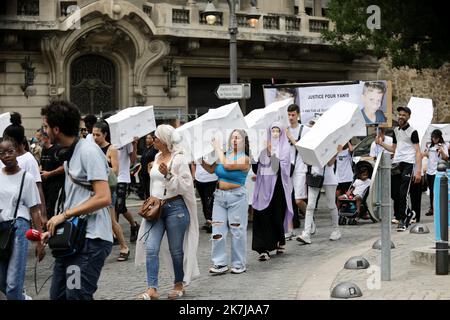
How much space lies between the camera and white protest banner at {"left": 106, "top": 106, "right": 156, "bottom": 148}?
Answer: 1248 centimetres

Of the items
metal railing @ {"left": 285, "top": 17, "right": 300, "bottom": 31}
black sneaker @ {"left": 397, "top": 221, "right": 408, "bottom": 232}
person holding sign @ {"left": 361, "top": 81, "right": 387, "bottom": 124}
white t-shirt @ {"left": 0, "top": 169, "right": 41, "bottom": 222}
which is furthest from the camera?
metal railing @ {"left": 285, "top": 17, "right": 300, "bottom": 31}

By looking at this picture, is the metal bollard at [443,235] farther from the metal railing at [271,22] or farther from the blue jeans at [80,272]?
the metal railing at [271,22]

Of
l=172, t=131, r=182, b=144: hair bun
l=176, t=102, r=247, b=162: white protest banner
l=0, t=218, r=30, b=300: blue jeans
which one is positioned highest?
l=176, t=102, r=247, b=162: white protest banner

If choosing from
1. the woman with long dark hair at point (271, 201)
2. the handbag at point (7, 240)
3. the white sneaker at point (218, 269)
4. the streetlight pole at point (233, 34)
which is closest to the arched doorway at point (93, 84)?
the streetlight pole at point (233, 34)

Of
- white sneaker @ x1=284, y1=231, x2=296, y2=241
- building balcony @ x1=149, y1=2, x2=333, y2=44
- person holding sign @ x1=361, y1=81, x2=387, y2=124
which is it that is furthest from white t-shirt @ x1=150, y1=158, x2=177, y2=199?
building balcony @ x1=149, y1=2, x2=333, y2=44

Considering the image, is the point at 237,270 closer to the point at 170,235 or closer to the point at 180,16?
the point at 170,235

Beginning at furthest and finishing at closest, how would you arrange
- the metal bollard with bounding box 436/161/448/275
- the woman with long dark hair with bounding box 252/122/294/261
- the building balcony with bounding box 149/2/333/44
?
the building balcony with bounding box 149/2/333/44 → the woman with long dark hair with bounding box 252/122/294/261 → the metal bollard with bounding box 436/161/448/275

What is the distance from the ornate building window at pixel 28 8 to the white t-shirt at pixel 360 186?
1311 cm

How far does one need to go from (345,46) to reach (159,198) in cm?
2161

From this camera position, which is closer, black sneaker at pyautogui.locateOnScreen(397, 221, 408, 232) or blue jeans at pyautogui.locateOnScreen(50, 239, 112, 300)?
blue jeans at pyautogui.locateOnScreen(50, 239, 112, 300)

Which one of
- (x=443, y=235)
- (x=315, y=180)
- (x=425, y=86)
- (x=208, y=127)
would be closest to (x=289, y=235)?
(x=315, y=180)

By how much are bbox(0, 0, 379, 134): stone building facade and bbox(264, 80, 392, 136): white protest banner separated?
6.30 metres

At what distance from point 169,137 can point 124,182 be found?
13.7 feet

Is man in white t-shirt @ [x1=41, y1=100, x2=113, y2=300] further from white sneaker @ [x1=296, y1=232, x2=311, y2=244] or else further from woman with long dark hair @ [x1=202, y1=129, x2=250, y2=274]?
white sneaker @ [x1=296, y1=232, x2=311, y2=244]
